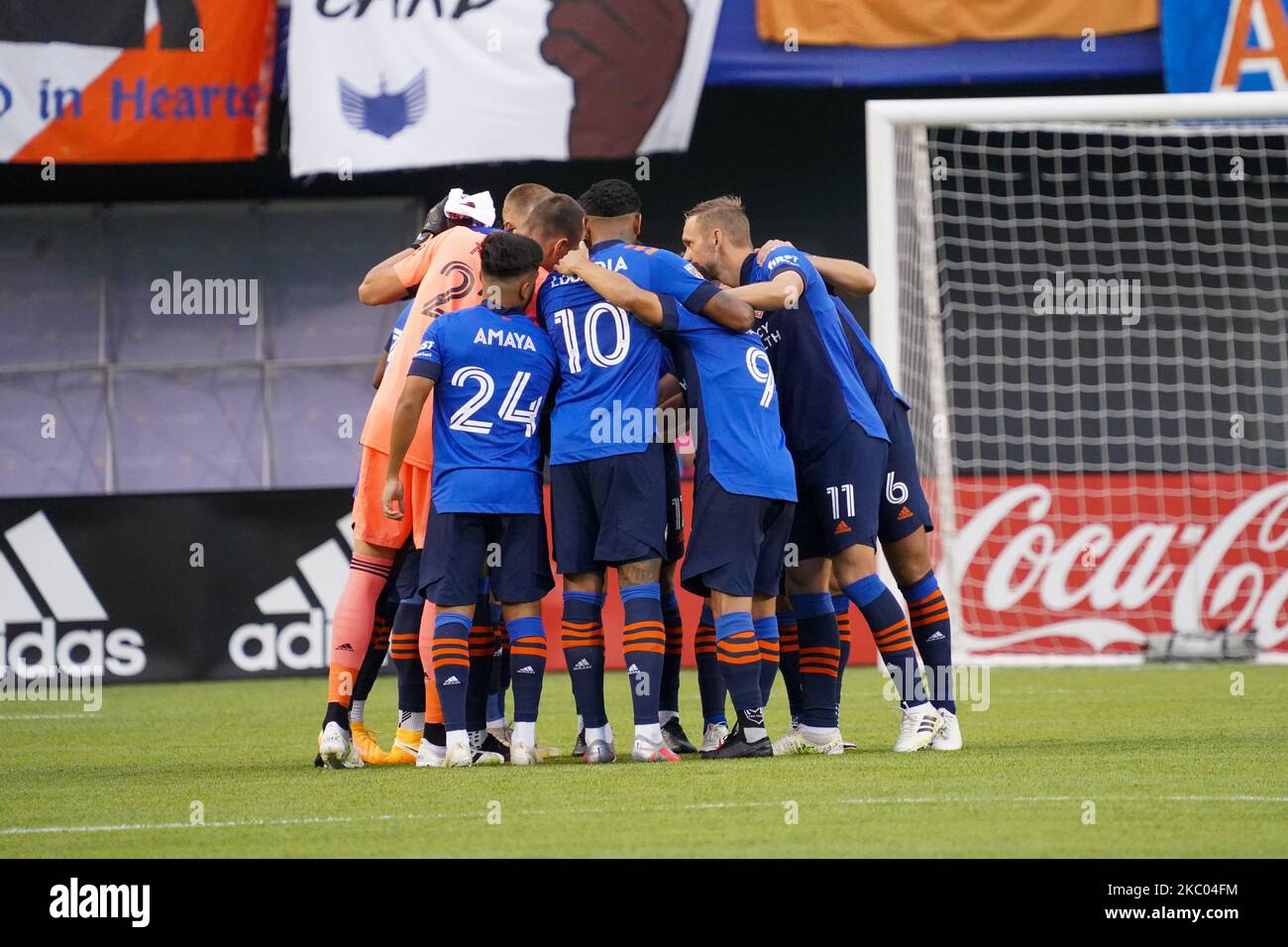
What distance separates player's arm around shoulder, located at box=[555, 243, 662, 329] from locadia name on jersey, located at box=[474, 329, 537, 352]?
28 cm

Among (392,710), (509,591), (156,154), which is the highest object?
(156,154)

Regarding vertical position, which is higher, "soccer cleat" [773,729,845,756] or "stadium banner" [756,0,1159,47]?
"stadium banner" [756,0,1159,47]

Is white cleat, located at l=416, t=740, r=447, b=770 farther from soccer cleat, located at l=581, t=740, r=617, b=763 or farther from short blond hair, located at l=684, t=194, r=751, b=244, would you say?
short blond hair, located at l=684, t=194, r=751, b=244

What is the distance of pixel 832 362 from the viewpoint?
260 inches

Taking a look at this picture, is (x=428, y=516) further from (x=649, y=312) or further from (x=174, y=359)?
(x=174, y=359)

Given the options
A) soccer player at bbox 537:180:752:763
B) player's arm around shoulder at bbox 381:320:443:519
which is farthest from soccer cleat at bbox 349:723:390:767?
player's arm around shoulder at bbox 381:320:443:519

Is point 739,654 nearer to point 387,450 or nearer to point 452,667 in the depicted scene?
point 452,667

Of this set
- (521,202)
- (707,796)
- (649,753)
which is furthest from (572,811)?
(521,202)

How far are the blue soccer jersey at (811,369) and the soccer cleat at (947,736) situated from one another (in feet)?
3.29

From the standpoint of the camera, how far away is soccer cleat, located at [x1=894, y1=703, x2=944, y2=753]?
650 centimetres

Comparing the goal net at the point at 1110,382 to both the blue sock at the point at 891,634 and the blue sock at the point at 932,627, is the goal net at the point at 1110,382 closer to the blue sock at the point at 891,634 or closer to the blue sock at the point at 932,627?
the blue sock at the point at 932,627

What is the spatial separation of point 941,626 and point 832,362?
40.4 inches

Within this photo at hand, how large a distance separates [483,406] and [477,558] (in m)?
0.52
